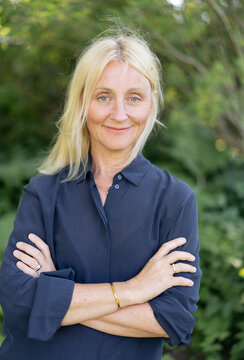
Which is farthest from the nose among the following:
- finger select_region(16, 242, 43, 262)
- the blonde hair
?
finger select_region(16, 242, 43, 262)

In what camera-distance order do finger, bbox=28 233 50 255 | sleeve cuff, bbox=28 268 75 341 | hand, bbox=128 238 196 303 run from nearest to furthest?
sleeve cuff, bbox=28 268 75 341, hand, bbox=128 238 196 303, finger, bbox=28 233 50 255

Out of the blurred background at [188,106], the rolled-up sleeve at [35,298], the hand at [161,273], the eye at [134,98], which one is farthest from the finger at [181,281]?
the blurred background at [188,106]

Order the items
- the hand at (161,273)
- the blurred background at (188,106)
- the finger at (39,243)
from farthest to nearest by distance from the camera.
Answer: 1. the blurred background at (188,106)
2. the finger at (39,243)
3. the hand at (161,273)

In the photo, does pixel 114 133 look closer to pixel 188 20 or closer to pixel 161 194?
pixel 161 194

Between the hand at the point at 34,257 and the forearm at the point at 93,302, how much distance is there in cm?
21

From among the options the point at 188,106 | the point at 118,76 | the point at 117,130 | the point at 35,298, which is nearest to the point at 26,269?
the point at 35,298

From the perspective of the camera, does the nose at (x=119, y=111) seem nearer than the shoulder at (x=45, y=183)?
Yes

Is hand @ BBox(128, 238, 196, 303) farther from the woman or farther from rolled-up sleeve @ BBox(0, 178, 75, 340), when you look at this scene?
rolled-up sleeve @ BBox(0, 178, 75, 340)

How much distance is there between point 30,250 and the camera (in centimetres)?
192

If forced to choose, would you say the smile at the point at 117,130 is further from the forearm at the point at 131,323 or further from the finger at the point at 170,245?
the forearm at the point at 131,323

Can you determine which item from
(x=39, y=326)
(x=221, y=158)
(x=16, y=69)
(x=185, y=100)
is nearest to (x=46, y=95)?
(x=16, y=69)

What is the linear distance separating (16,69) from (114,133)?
6.48 metres

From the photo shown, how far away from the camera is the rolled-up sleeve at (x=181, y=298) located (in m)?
1.80

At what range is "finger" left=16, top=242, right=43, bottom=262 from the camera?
192 cm
